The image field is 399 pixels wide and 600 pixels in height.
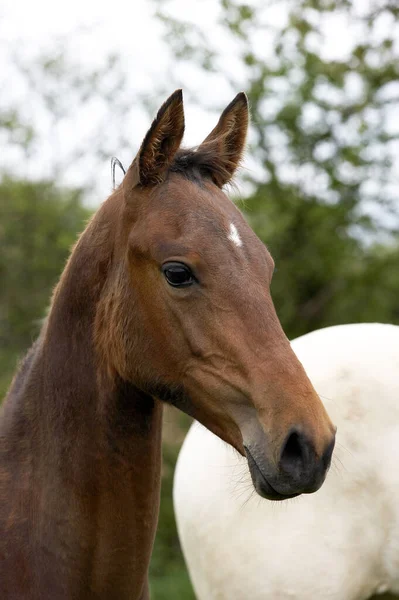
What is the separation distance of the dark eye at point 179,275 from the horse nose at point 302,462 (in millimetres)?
623

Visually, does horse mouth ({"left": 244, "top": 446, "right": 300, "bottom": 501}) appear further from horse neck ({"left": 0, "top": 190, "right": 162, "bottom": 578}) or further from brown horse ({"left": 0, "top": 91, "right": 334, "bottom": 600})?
horse neck ({"left": 0, "top": 190, "right": 162, "bottom": 578})

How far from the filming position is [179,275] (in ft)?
8.42

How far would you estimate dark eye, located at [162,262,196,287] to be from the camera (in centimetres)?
256

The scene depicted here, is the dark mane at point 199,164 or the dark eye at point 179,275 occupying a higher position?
the dark mane at point 199,164

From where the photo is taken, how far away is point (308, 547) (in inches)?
130

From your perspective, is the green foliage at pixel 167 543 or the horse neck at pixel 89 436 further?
the green foliage at pixel 167 543

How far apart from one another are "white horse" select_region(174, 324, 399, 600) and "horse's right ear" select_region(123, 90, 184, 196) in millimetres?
1261

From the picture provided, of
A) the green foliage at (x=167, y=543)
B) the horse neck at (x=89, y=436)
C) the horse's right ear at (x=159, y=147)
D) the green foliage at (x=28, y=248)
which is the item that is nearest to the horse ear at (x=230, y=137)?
the horse's right ear at (x=159, y=147)

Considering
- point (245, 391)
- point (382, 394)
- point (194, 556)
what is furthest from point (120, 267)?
point (194, 556)

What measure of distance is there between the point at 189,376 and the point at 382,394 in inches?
47.9

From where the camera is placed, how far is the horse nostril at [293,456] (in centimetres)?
223

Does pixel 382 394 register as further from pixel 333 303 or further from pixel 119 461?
pixel 333 303

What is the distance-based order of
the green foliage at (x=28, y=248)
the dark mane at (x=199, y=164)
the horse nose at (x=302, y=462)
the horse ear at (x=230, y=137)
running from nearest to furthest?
the horse nose at (x=302, y=462), the dark mane at (x=199, y=164), the horse ear at (x=230, y=137), the green foliage at (x=28, y=248)

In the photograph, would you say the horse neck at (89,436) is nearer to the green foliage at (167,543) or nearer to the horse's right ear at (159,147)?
the horse's right ear at (159,147)
